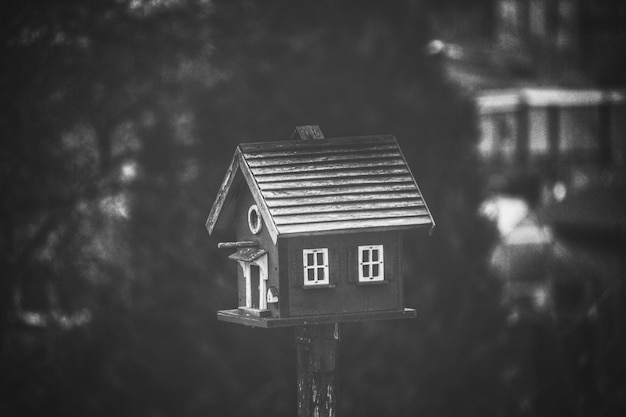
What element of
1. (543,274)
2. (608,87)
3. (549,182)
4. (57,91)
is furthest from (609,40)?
(57,91)

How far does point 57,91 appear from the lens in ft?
29.3

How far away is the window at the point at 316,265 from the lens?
11.2ft

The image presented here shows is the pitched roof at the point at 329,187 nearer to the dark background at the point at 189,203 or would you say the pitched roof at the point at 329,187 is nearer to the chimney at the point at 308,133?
the chimney at the point at 308,133

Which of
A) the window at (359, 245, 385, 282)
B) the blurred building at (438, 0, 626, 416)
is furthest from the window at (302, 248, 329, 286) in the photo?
the blurred building at (438, 0, 626, 416)

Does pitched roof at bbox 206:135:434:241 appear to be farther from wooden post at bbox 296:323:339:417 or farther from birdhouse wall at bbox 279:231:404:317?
wooden post at bbox 296:323:339:417

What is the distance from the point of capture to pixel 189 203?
944 centimetres

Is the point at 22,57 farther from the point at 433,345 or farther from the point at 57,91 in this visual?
the point at 433,345

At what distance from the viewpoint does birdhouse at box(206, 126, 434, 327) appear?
3.21m

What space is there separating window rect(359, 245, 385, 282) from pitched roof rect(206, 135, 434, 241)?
0.78 feet

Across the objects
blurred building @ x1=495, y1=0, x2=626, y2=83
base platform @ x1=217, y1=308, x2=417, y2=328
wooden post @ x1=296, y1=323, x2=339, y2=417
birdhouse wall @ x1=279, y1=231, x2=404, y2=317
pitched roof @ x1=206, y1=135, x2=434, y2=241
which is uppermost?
blurred building @ x1=495, y1=0, x2=626, y2=83

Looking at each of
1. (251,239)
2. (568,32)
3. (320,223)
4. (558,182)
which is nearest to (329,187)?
(320,223)

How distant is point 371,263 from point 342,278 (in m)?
0.10

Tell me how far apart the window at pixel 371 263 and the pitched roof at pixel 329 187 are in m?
0.24

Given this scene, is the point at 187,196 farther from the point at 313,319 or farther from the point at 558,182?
the point at 558,182
